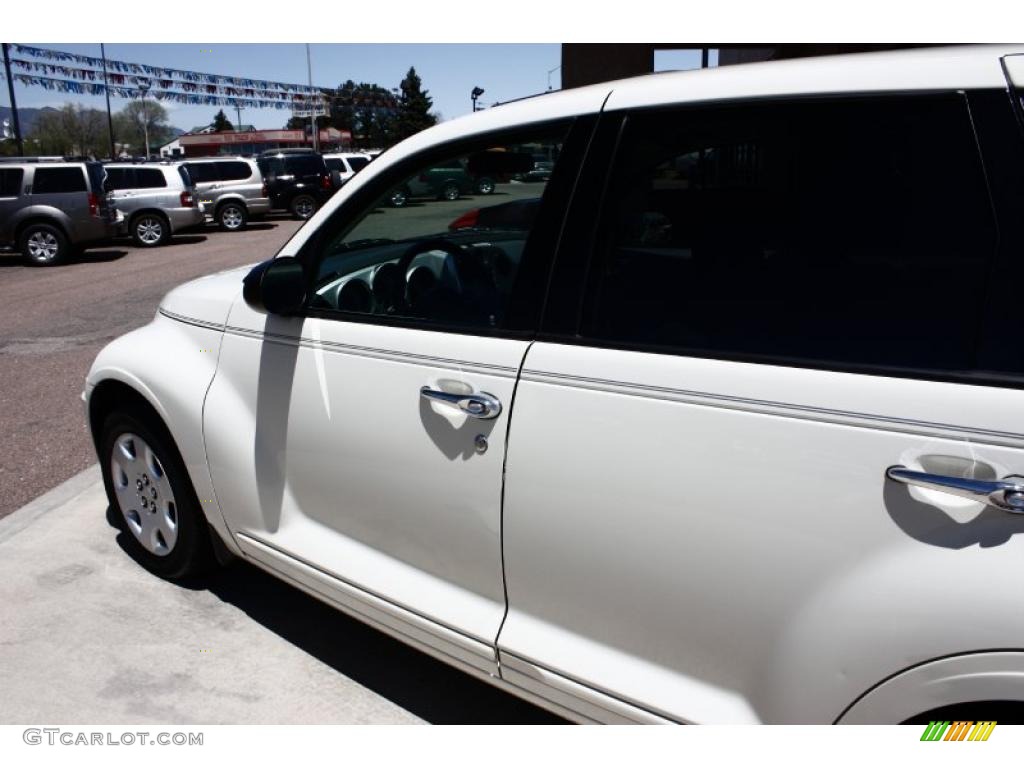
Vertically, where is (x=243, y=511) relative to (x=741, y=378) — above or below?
below

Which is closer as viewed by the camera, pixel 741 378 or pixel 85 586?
pixel 741 378

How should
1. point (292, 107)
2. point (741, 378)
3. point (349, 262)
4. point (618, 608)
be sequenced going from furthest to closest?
point (292, 107)
point (349, 262)
point (618, 608)
point (741, 378)

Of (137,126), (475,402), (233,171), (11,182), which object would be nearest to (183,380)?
(475,402)

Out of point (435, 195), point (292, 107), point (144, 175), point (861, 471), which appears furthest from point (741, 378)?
point (292, 107)

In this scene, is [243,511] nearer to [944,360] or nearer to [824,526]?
[824,526]

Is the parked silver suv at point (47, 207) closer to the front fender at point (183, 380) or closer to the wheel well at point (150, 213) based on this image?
the wheel well at point (150, 213)

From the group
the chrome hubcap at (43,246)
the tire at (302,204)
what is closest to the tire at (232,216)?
the tire at (302,204)

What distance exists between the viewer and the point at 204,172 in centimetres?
2184

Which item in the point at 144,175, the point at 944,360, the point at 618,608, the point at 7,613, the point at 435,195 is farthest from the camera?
the point at 144,175

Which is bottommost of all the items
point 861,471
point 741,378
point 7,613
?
point 7,613

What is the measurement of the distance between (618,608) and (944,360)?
90cm

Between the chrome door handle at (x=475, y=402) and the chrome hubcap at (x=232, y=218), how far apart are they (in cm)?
2127

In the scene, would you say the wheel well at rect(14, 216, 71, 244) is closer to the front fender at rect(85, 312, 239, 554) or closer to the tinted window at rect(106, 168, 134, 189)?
the tinted window at rect(106, 168, 134, 189)

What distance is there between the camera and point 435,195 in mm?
2658
